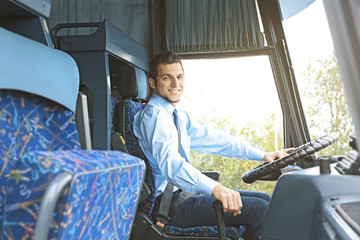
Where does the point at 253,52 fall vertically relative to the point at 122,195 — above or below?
above

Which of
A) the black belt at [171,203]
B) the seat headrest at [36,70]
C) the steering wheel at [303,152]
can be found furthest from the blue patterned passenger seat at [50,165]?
the black belt at [171,203]

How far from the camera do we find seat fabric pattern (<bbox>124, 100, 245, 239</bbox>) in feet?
6.76

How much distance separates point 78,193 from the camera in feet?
2.99

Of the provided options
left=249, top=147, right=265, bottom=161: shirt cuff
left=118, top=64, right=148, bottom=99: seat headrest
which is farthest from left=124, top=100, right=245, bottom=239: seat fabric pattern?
left=249, top=147, right=265, bottom=161: shirt cuff

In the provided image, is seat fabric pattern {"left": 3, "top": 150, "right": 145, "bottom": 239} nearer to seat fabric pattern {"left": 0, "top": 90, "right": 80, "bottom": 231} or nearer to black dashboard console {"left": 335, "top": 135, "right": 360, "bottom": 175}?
seat fabric pattern {"left": 0, "top": 90, "right": 80, "bottom": 231}

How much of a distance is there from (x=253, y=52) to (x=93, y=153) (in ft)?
8.30

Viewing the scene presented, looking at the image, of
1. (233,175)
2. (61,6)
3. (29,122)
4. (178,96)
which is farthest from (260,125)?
(61,6)

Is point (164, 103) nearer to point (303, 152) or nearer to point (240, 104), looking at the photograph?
point (240, 104)

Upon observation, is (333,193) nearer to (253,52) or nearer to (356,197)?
(356,197)

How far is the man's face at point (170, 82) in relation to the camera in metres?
2.54

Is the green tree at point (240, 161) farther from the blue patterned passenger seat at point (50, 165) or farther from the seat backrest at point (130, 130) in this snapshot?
the blue patterned passenger seat at point (50, 165)

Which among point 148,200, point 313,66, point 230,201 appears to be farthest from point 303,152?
point 148,200

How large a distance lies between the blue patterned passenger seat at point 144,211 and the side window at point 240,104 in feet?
3.03

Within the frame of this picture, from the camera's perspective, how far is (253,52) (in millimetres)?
3404
